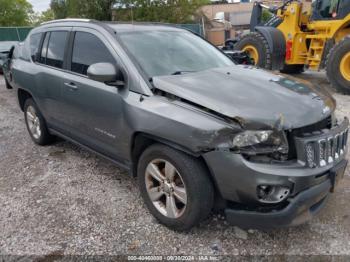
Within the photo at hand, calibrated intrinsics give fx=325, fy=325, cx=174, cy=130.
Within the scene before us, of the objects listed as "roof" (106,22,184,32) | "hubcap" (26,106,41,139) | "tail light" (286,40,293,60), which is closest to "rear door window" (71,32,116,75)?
"roof" (106,22,184,32)

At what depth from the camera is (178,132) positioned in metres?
2.53

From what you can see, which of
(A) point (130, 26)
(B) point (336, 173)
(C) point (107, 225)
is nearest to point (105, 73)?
(A) point (130, 26)

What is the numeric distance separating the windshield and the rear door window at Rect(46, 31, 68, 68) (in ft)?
3.44

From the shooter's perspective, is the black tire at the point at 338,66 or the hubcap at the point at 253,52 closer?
the black tire at the point at 338,66

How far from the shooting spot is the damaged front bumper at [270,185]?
2273 mm

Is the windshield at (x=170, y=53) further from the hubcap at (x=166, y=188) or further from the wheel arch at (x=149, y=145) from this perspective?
the hubcap at (x=166, y=188)

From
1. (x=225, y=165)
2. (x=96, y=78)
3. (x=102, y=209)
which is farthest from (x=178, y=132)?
(x=102, y=209)

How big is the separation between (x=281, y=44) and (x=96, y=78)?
24.3ft

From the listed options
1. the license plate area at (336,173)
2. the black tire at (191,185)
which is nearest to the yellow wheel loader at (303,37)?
the license plate area at (336,173)

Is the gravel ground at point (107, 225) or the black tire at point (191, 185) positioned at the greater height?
the black tire at point (191, 185)

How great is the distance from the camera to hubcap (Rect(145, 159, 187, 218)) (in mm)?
2723

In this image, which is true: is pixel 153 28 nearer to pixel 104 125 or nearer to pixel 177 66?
pixel 177 66

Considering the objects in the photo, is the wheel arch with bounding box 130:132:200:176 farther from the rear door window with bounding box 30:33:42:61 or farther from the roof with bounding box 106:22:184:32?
the rear door window with bounding box 30:33:42:61

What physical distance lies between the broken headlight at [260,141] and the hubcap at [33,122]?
11.4ft
